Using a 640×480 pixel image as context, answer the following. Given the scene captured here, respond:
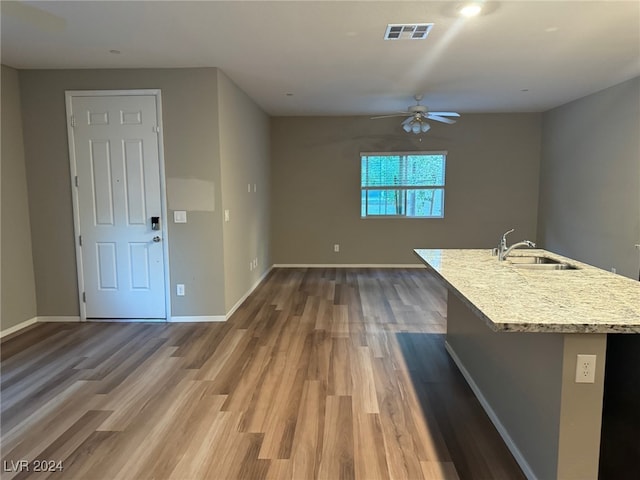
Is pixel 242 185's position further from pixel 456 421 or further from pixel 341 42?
pixel 456 421

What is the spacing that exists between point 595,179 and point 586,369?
4.75 meters

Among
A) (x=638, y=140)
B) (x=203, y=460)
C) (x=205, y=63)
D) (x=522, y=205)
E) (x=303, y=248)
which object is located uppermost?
(x=205, y=63)

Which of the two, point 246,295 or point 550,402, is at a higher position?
point 550,402

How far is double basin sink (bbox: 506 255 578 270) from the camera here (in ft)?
8.98

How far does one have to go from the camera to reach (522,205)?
6844 millimetres

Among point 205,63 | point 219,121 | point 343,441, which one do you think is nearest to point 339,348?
point 343,441

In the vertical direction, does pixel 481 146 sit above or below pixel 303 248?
above

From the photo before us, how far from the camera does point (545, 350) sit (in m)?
1.74

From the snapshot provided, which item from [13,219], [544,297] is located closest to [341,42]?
[544,297]

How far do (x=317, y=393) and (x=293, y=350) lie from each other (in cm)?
77

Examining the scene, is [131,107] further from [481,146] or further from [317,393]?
[481,146]

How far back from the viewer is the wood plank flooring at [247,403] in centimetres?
198

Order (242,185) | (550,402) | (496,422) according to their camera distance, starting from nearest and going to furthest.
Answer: (550,402)
(496,422)
(242,185)

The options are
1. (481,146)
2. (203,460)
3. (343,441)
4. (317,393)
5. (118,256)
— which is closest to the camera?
(203,460)
